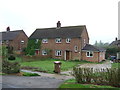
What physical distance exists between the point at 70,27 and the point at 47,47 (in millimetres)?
7585

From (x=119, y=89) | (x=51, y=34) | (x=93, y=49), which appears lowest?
(x=119, y=89)

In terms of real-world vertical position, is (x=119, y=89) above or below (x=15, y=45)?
below

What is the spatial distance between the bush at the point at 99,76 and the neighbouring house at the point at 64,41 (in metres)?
30.2

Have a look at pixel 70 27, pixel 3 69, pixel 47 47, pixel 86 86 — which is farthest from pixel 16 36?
pixel 86 86

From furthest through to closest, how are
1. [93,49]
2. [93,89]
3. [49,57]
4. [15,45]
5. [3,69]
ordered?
[15,45] → [49,57] → [93,49] → [3,69] → [93,89]

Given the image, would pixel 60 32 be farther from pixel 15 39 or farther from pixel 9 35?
pixel 9 35

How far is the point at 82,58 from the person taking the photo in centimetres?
4300

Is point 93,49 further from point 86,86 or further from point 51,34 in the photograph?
point 86,86

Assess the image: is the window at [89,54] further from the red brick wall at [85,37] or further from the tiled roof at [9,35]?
the tiled roof at [9,35]

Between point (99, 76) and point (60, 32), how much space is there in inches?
1383

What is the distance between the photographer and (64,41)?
4500 cm

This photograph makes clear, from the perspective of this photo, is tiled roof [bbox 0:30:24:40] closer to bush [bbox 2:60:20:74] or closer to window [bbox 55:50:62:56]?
window [bbox 55:50:62:56]

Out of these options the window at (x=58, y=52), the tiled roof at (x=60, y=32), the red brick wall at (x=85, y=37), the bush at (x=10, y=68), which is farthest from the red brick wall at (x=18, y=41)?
the bush at (x=10, y=68)

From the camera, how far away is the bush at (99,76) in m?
11.7
